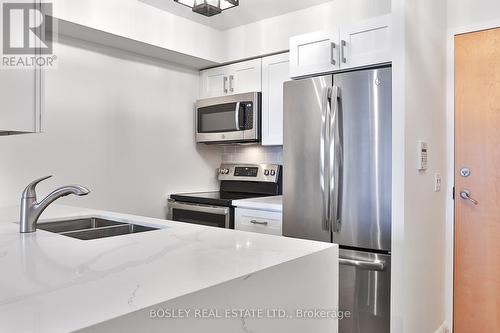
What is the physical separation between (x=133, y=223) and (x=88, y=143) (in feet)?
4.45

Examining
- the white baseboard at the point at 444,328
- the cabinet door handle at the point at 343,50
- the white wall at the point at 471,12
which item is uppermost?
the white wall at the point at 471,12

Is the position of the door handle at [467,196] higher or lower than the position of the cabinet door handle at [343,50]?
lower

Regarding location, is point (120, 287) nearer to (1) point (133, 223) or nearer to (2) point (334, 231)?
(1) point (133, 223)

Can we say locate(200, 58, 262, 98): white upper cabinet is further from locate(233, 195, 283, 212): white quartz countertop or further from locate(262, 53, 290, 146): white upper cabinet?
locate(233, 195, 283, 212): white quartz countertop

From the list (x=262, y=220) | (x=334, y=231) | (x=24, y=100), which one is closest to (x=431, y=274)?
(x=334, y=231)

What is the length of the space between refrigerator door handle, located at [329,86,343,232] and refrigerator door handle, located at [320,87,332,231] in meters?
0.02

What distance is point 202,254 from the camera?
1117 millimetres

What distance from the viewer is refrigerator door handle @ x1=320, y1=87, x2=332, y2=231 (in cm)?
227

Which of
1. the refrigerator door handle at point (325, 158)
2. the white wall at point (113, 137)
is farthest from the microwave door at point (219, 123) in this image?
the refrigerator door handle at point (325, 158)

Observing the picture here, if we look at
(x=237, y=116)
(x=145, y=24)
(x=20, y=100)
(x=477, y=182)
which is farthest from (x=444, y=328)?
(x=145, y=24)

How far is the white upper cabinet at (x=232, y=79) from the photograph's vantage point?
330 cm

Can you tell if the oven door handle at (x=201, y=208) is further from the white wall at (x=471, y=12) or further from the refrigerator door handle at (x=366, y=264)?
the white wall at (x=471, y=12)

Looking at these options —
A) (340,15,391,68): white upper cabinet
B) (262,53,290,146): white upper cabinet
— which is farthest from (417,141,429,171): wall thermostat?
(262,53,290,146): white upper cabinet

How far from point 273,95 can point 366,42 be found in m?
1.03
